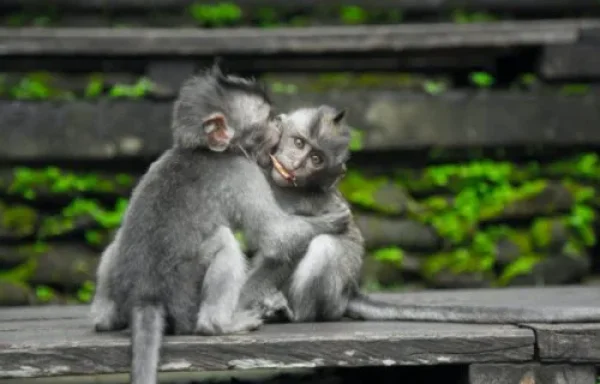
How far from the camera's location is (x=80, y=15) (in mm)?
8273

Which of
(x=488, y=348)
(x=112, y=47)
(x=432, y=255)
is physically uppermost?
(x=112, y=47)

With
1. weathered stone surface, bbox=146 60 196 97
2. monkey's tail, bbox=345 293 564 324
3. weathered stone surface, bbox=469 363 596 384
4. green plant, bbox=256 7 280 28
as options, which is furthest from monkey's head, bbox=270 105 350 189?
green plant, bbox=256 7 280 28

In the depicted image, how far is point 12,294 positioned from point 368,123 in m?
2.42

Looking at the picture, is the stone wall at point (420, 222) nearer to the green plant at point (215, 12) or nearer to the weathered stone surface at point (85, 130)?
the weathered stone surface at point (85, 130)

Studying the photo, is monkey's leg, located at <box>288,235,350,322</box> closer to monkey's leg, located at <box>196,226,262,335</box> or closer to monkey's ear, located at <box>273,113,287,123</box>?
monkey's leg, located at <box>196,226,262,335</box>

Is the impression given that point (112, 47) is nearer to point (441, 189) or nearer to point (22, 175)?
point (22, 175)

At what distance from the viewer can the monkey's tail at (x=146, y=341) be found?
444cm

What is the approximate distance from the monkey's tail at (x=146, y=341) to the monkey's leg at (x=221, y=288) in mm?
181

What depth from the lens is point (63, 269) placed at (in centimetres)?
793

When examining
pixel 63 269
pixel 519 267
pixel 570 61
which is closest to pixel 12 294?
pixel 63 269

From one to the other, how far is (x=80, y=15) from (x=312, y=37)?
158 centimetres

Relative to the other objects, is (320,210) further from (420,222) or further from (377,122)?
(420,222)

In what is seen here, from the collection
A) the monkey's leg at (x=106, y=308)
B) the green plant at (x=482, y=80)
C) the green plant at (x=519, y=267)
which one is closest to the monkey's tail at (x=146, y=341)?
the monkey's leg at (x=106, y=308)

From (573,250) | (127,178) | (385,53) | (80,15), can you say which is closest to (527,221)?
(573,250)
